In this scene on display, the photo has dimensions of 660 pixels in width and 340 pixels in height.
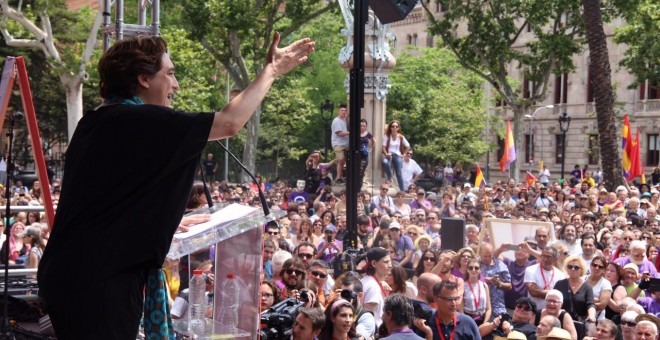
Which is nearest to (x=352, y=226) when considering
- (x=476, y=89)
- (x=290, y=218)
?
(x=290, y=218)

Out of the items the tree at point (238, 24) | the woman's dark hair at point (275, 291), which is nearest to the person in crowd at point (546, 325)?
the woman's dark hair at point (275, 291)

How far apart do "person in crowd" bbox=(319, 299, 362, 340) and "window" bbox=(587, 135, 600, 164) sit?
152 feet

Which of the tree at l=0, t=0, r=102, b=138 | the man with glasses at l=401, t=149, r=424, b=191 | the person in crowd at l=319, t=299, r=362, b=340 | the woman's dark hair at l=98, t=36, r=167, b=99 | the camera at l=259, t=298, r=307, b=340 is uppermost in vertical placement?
the tree at l=0, t=0, r=102, b=138

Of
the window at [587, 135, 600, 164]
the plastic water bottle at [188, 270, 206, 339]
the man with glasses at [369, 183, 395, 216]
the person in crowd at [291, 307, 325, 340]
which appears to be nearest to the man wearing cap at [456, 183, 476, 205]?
the man with glasses at [369, 183, 395, 216]

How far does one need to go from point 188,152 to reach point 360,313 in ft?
16.7

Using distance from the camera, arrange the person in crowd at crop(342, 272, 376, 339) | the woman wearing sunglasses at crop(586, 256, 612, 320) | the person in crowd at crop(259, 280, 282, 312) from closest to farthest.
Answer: the person in crowd at crop(259, 280, 282, 312) < the person in crowd at crop(342, 272, 376, 339) < the woman wearing sunglasses at crop(586, 256, 612, 320)

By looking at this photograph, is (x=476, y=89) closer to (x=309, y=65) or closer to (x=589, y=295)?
(x=309, y=65)

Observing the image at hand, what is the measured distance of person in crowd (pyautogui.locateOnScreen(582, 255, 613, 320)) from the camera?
397 inches

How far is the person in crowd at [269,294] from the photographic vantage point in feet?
22.9

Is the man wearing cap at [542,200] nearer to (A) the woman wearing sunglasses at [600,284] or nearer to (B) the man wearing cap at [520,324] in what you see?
(A) the woman wearing sunglasses at [600,284]

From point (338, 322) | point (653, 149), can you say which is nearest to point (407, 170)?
point (338, 322)

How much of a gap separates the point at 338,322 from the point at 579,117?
54.0 metres

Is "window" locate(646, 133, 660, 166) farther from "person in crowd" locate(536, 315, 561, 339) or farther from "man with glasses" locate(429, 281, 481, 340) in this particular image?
"man with glasses" locate(429, 281, 481, 340)

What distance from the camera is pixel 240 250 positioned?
4.07 metres
